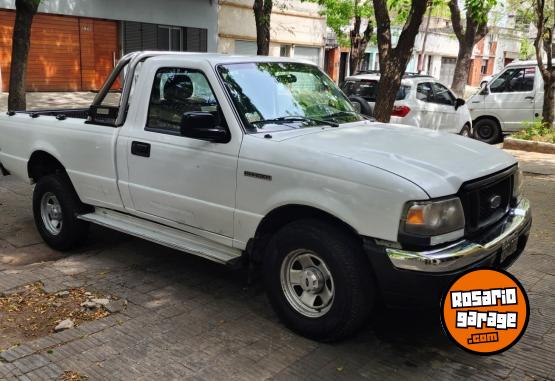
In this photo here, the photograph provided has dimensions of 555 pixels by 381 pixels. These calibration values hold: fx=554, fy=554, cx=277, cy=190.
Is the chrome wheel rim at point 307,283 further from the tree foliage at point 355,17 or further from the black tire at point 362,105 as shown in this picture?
the tree foliage at point 355,17

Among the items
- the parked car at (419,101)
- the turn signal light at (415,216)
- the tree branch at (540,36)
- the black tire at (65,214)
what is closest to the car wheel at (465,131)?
the parked car at (419,101)

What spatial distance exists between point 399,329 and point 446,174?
4.09 ft

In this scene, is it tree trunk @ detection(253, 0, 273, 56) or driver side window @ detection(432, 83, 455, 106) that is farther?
tree trunk @ detection(253, 0, 273, 56)

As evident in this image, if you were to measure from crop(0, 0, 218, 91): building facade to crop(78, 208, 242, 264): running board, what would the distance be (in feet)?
47.1

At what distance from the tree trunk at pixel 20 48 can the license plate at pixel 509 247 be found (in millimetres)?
8517

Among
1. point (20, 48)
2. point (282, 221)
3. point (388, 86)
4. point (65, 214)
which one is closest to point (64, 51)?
point (20, 48)

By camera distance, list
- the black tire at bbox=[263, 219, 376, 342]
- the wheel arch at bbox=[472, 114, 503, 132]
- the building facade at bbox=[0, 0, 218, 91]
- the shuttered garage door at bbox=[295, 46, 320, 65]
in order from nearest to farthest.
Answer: the black tire at bbox=[263, 219, 376, 342]
the wheel arch at bbox=[472, 114, 503, 132]
the building facade at bbox=[0, 0, 218, 91]
the shuttered garage door at bbox=[295, 46, 320, 65]

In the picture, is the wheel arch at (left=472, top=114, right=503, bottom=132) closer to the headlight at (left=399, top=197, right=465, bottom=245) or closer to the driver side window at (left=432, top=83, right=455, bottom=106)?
the driver side window at (left=432, top=83, right=455, bottom=106)

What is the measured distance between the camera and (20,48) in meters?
9.55

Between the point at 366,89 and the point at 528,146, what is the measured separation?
376 cm

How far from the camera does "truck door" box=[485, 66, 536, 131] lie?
42.5 feet

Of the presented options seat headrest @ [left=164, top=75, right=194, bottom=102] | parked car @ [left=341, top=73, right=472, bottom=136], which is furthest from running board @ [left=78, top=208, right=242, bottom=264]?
parked car @ [left=341, top=73, right=472, bottom=136]

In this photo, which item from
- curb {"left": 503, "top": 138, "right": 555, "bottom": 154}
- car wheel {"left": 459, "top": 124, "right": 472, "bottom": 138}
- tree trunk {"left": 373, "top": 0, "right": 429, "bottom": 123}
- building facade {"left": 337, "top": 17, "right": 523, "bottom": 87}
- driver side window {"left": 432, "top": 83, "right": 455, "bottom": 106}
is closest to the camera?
tree trunk {"left": 373, "top": 0, "right": 429, "bottom": 123}

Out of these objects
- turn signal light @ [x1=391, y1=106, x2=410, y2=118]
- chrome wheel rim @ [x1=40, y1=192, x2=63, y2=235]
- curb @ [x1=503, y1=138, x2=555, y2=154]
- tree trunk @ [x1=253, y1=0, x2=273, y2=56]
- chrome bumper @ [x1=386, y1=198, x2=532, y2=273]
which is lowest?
chrome wheel rim @ [x1=40, y1=192, x2=63, y2=235]
